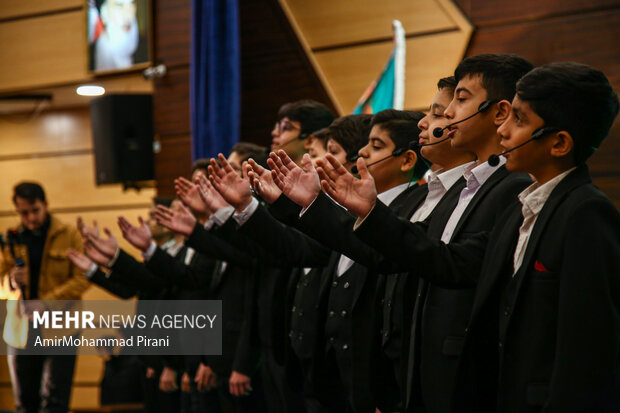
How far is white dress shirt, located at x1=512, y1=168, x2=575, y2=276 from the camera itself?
5.45ft

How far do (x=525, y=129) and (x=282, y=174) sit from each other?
0.58m

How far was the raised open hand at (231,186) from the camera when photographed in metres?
2.58

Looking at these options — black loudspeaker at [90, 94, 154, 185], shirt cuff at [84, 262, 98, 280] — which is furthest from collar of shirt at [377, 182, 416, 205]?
black loudspeaker at [90, 94, 154, 185]

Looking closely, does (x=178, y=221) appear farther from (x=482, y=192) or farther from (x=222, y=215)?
(x=482, y=192)

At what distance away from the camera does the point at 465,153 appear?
2.16m

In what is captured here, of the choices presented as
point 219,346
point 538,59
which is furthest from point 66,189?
point 538,59

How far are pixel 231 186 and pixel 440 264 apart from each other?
1.01 metres

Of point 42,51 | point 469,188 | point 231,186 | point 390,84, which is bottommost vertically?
point 469,188

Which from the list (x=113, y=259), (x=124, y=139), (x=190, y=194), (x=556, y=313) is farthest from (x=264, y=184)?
(x=124, y=139)

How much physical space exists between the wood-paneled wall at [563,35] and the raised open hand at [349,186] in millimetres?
2123

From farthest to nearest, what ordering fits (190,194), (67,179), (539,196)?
(67,179), (190,194), (539,196)

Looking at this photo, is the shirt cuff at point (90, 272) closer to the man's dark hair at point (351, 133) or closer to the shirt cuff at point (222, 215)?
the shirt cuff at point (222, 215)

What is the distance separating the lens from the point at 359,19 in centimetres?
466

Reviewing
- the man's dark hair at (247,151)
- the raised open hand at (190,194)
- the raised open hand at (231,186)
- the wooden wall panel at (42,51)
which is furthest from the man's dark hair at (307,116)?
the wooden wall panel at (42,51)
